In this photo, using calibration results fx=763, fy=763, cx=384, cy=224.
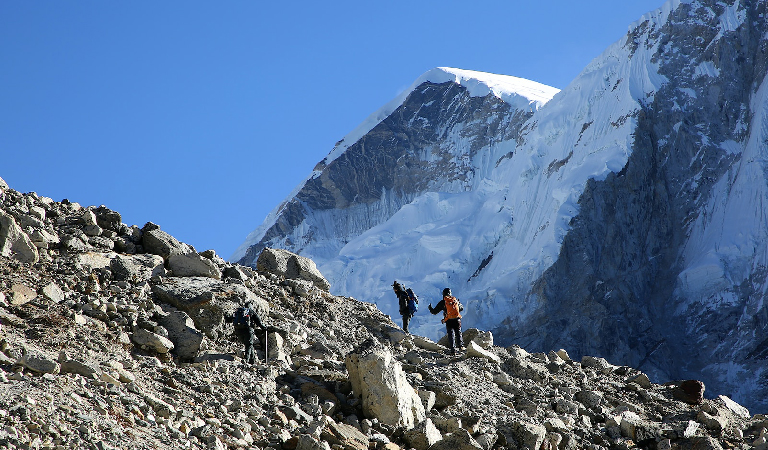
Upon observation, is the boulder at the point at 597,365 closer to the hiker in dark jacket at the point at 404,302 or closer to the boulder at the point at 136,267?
the hiker in dark jacket at the point at 404,302

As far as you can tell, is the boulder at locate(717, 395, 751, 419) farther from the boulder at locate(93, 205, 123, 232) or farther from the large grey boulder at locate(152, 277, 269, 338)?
the boulder at locate(93, 205, 123, 232)

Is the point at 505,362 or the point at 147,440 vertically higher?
the point at 505,362

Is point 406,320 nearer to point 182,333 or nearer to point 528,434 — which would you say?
point 528,434

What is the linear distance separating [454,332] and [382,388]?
519 cm

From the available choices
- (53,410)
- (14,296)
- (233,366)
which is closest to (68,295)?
(14,296)

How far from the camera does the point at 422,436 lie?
908 cm

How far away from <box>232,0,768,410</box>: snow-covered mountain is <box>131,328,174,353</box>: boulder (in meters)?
43.5

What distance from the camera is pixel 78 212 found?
40.5 feet

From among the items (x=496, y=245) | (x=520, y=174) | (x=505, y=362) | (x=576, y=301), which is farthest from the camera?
(x=520, y=174)

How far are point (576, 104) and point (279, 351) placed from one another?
6232cm

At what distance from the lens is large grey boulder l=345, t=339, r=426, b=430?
31.2 ft

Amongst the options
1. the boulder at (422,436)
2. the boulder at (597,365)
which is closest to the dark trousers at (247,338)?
the boulder at (422,436)

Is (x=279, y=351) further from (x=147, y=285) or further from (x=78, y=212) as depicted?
(x=78, y=212)

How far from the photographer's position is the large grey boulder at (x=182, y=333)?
10008 mm
